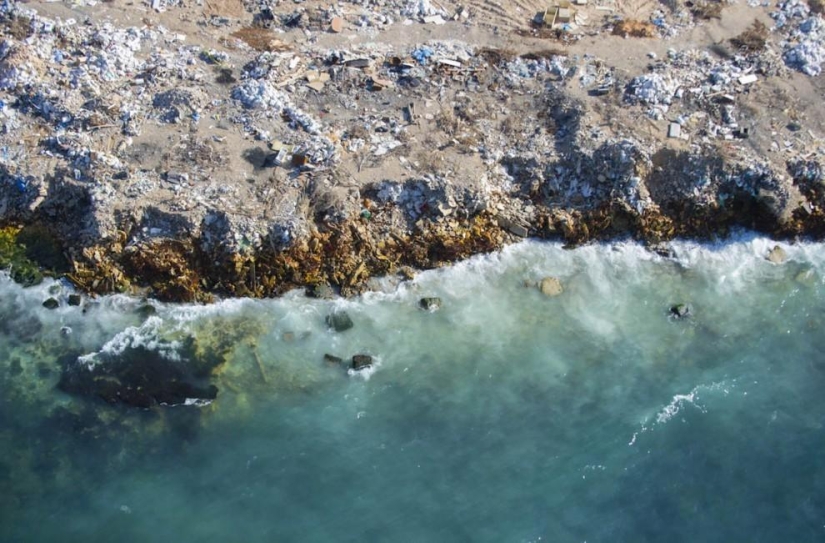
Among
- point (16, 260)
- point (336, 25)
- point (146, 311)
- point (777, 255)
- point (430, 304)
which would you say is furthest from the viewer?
point (336, 25)

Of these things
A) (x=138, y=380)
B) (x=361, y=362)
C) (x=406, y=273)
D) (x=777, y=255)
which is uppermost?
(x=777, y=255)

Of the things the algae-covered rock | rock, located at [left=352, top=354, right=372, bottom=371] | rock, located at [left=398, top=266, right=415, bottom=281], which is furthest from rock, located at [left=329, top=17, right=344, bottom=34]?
rock, located at [left=352, top=354, right=372, bottom=371]

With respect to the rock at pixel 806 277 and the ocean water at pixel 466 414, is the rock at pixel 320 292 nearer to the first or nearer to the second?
the ocean water at pixel 466 414

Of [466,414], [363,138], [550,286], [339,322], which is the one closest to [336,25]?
[363,138]

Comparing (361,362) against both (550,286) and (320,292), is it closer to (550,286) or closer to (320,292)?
(320,292)

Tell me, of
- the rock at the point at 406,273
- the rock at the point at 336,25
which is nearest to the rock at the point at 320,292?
the rock at the point at 406,273

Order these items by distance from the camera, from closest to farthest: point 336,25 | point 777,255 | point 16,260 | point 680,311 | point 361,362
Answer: point 361,362 → point 680,311 → point 16,260 → point 777,255 → point 336,25
